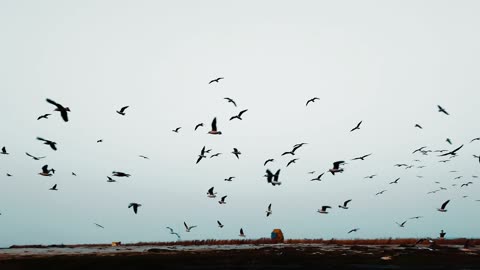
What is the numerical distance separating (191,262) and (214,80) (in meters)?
14.6

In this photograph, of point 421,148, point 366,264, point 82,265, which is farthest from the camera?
point 421,148

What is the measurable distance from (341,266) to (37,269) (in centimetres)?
2134

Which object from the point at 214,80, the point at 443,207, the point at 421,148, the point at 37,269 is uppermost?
the point at 214,80

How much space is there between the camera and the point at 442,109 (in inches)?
1491

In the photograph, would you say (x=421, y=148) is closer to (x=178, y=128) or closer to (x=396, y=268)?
(x=396, y=268)

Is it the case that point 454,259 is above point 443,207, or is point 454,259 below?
below

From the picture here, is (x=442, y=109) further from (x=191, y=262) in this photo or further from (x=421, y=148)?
(x=191, y=262)

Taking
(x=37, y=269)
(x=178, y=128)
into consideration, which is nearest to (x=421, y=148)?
(x=178, y=128)

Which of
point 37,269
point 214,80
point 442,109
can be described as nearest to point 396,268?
point 442,109

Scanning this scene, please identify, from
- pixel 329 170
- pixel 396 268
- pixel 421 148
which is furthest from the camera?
pixel 421 148

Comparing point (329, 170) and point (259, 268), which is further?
point (329, 170)

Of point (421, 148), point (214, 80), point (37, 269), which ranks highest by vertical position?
point (214, 80)

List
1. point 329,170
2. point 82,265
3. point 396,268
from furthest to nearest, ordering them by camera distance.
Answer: point 329,170
point 82,265
point 396,268

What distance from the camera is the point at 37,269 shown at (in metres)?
34.1
